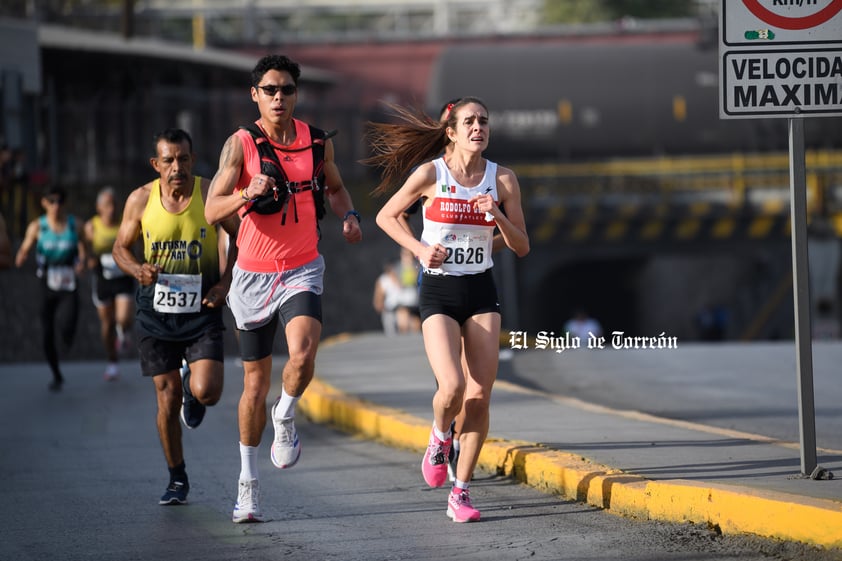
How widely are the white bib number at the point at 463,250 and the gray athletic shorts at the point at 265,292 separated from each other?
63cm

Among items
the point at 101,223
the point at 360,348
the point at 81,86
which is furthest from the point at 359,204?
the point at 101,223

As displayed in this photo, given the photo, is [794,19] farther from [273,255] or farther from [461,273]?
[273,255]

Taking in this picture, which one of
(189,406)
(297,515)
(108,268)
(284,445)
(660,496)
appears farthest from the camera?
(108,268)

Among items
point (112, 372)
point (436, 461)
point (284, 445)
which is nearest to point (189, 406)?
point (284, 445)

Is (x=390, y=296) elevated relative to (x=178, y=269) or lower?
lower

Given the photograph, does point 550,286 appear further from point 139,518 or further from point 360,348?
point 139,518

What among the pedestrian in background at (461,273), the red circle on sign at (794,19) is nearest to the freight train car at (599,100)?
the red circle on sign at (794,19)

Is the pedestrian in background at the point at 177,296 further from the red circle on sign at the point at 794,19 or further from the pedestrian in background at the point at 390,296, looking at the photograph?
the pedestrian in background at the point at 390,296

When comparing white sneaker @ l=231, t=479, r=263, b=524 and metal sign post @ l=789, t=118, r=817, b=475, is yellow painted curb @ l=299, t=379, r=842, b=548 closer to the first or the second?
metal sign post @ l=789, t=118, r=817, b=475

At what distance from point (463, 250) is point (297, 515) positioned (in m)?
1.57

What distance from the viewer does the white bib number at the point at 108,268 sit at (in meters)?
15.4

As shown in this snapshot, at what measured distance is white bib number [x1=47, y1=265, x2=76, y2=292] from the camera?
14891 mm

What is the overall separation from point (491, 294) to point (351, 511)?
1.33 meters

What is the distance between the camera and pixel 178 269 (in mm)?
7922
